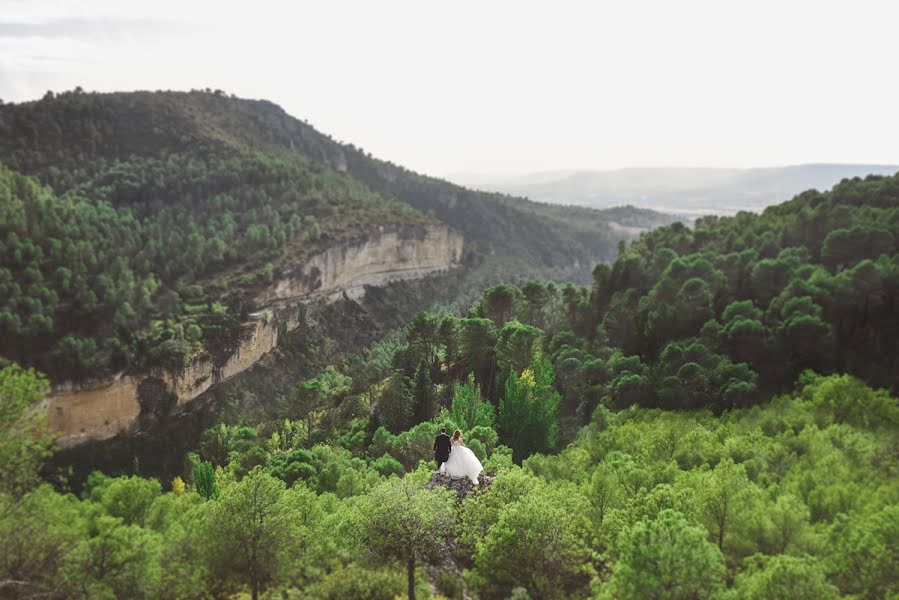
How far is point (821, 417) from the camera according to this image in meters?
32.5

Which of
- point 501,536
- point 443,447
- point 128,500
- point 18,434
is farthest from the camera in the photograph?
Answer: point 443,447

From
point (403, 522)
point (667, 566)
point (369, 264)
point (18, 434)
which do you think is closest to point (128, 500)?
point (18, 434)

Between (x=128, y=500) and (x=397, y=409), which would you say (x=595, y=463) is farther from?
(x=397, y=409)

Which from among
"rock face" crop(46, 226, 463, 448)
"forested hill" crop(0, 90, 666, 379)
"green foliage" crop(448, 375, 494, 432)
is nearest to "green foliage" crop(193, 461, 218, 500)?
"rock face" crop(46, 226, 463, 448)

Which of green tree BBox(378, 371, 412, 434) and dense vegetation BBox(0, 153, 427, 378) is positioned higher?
dense vegetation BBox(0, 153, 427, 378)

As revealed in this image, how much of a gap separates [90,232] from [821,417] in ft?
266

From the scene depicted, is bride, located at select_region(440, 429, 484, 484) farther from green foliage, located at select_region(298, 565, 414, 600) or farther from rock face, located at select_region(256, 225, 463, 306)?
rock face, located at select_region(256, 225, 463, 306)

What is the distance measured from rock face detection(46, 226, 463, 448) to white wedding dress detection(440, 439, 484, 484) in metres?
16.6

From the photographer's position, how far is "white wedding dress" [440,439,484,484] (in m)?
24.7

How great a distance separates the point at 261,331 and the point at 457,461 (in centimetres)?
6392

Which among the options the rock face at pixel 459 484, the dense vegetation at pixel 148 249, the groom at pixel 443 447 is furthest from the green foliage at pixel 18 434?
the dense vegetation at pixel 148 249

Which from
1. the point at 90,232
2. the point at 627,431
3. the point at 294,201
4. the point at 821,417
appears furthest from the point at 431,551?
the point at 294,201

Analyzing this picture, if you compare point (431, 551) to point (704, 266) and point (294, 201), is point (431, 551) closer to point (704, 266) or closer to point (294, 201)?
point (704, 266)

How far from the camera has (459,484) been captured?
2444 centimetres
